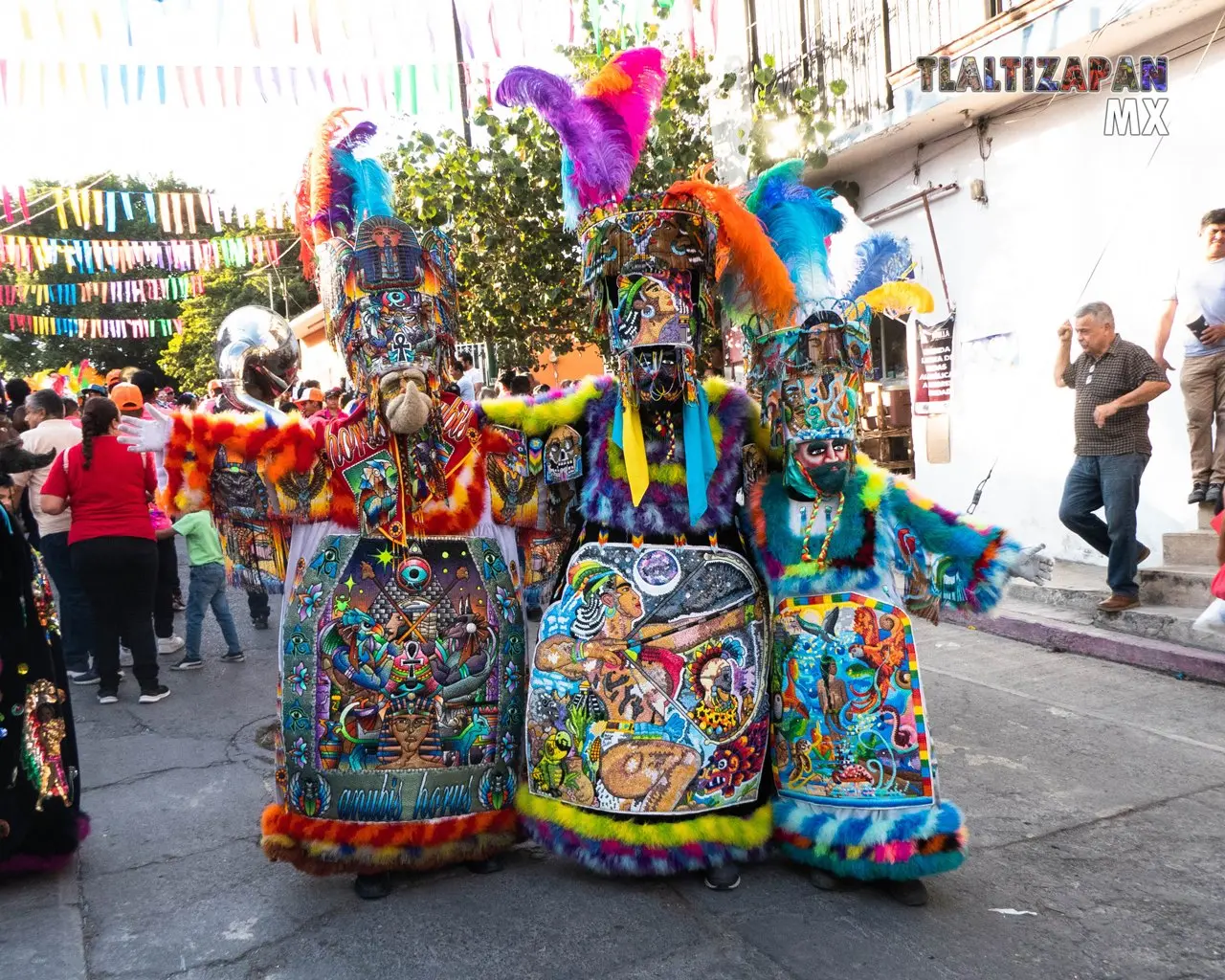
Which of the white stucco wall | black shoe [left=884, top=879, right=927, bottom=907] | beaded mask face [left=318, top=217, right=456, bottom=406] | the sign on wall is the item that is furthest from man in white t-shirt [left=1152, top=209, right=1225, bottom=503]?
beaded mask face [left=318, top=217, right=456, bottom=406]

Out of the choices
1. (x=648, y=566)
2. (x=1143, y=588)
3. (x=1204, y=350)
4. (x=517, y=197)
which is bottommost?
(x=1143, y=588)

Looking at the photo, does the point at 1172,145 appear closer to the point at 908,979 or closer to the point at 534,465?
the point at 534,465

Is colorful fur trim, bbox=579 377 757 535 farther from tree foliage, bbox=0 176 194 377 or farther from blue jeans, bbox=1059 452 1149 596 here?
tree foliage, bbox=0 176 194 377

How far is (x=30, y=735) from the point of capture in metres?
3.26

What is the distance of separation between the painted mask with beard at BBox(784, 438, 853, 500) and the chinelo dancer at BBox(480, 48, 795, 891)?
8.4 inches

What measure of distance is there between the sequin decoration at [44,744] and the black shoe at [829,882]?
96.1 inches

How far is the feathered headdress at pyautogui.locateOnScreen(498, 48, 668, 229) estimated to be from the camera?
10.2ft

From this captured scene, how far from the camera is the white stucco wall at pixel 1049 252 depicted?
6.77 m

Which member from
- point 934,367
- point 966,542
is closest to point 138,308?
point 934,367

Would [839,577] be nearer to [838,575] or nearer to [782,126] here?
[838,575]

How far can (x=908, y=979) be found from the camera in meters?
2.49

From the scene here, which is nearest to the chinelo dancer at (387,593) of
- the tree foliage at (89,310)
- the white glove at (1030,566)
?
the white glove at (1030,566)

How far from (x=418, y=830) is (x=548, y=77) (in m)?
2.30

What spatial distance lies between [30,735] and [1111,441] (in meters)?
5.67
